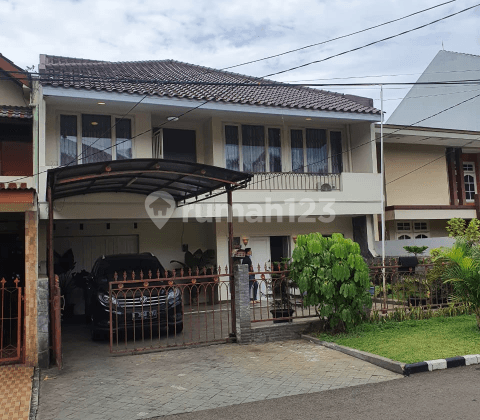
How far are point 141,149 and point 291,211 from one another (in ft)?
15.8

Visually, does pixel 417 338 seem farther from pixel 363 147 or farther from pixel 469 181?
pixel 469 181

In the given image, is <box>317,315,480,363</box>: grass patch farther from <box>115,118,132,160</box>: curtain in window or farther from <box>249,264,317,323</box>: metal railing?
<box>115,118,132,160</box>: curtain in window

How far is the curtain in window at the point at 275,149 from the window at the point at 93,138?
14.6 ft

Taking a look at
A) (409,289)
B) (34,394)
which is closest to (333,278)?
(409,289)

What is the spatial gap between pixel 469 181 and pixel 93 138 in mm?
15659

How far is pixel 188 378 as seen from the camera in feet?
21.8

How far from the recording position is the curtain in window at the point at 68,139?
40.6 ft

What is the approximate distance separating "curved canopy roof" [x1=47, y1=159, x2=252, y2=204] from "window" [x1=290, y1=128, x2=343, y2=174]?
472 cm

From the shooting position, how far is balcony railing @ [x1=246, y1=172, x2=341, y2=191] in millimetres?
14109

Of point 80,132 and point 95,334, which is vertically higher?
point 80,132

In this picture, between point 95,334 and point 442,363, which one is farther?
point 95,334

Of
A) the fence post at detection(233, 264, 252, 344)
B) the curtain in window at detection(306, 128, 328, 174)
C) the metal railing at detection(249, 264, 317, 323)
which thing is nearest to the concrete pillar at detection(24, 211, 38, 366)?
the fence post at detection(233, 264, 252, 344)

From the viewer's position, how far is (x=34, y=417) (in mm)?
5359

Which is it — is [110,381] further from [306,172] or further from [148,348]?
[306,172]
